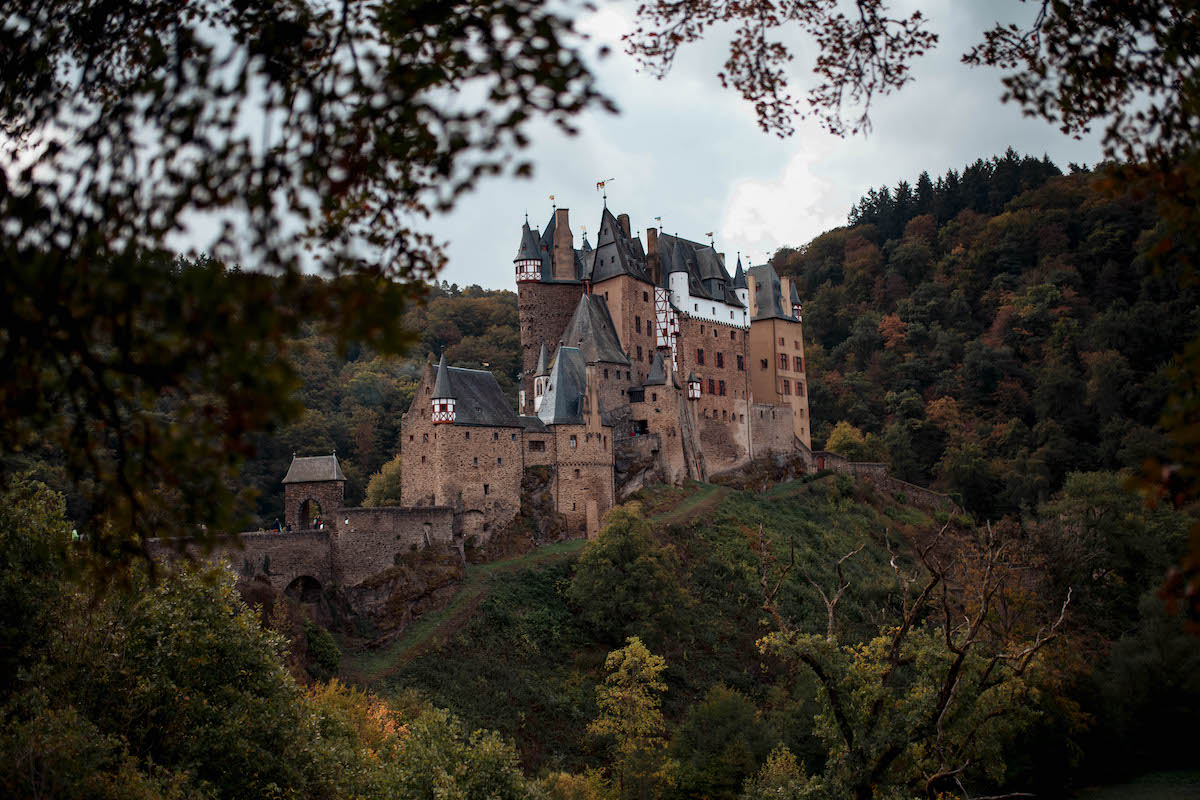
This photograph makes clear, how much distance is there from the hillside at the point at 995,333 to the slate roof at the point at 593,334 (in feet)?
74.7

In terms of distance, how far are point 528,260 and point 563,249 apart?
87.8 inches

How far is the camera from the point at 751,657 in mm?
38562

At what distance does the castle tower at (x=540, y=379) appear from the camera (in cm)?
4538

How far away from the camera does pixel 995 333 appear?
7425 centimetres

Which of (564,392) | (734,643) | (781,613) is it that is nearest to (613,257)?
(564,392)

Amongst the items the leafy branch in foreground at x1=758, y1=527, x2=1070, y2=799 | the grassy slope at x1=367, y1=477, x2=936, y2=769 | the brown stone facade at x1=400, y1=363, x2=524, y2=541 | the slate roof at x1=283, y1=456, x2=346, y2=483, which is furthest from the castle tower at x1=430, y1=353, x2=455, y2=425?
the leafy branch in foreground at x1=758, y1=527, x2=1070, y2=799

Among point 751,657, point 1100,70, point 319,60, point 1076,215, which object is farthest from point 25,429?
point 1076,215

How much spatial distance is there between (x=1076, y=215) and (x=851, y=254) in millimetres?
A: 19968

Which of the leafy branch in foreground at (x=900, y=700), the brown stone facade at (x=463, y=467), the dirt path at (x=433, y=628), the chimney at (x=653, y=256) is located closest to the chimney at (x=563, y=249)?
the chimney at (x=653, y=256)

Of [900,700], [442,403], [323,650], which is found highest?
[442,403]

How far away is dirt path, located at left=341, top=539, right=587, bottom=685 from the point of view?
31.8 m

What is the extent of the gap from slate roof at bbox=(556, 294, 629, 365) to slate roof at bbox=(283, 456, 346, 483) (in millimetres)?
13027

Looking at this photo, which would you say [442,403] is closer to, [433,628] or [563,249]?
[433,628]

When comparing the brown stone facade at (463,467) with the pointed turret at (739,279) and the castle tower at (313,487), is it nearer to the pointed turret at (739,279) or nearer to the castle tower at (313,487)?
the castle tower at (313,487)
